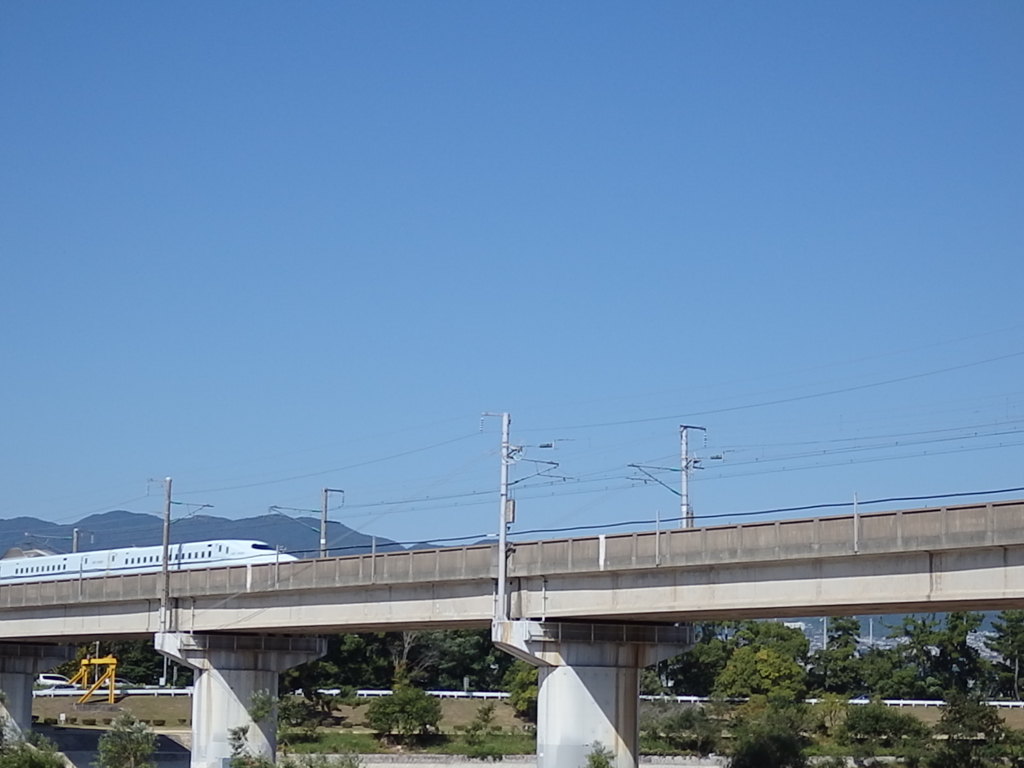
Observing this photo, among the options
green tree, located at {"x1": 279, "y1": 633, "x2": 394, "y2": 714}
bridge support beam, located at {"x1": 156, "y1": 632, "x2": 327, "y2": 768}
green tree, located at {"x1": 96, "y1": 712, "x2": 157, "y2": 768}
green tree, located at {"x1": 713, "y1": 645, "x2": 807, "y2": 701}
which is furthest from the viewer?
green tree, located at {"x1": 713, "y1": 645, "x2": 807, "y2": 701}

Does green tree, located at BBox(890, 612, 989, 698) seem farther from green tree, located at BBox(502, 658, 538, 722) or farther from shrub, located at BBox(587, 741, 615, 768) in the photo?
shrub, located at BBox(587, 741, 615, 768)

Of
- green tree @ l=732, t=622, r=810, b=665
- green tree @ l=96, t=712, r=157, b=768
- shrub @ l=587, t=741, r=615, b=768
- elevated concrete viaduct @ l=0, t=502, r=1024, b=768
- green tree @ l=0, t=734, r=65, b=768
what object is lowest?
green tree @ l=0, t=734, r=65, b=768

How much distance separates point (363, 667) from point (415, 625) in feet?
209

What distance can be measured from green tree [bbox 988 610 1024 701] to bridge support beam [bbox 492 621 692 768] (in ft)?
288

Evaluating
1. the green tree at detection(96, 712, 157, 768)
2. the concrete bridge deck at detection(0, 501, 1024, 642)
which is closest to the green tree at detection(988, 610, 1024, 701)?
the concrete bridge deck at detection(0, 501, 1024, 642)

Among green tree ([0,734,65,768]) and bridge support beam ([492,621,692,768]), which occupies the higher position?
bridge support beam ([492,621,692,768])

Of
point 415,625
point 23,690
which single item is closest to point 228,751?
point 415,625

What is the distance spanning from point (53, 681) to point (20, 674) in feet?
164

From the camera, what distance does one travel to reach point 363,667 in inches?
4702

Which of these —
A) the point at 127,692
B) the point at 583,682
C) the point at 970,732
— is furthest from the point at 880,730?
the point at 127,692

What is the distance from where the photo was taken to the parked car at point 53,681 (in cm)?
12600

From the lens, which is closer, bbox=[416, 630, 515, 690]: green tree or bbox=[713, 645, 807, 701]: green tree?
bbox=[713, 645, 807, 701]: green tree

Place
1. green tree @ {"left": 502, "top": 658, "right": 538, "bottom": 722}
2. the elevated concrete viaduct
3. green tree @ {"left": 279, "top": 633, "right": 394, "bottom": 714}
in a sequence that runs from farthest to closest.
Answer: green tree @ {"left": 279, "top": 633, "right": 394, "bottom": 714} → green tree @ {"left": 502, "top": 658, "right": 538, "bottom": 722} → the elevated concrete viaduct

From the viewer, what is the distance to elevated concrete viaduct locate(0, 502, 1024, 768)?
135ft
